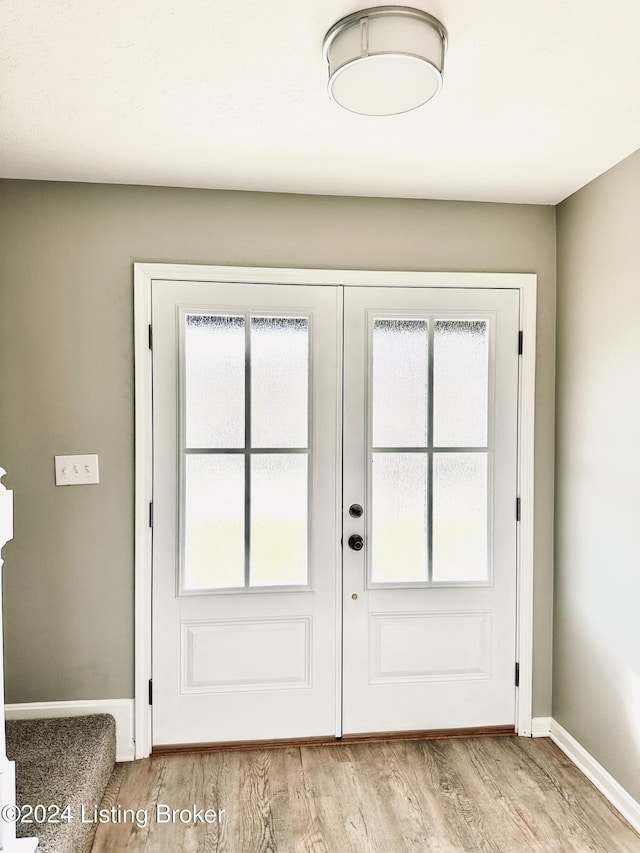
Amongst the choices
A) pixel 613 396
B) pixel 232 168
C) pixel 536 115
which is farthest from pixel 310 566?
pixel 536 115

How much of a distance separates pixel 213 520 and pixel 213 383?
0.58 meters

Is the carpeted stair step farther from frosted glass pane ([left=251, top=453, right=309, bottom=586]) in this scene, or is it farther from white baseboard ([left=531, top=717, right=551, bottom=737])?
white baseboard ([left=531, top=717, right=551, bottom=737])

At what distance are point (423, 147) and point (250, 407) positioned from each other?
1.21 m

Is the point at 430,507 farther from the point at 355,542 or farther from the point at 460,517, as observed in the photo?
the point at 355,542

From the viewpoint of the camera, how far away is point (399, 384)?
2686mm

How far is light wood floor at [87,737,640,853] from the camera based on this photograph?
2.08 meters

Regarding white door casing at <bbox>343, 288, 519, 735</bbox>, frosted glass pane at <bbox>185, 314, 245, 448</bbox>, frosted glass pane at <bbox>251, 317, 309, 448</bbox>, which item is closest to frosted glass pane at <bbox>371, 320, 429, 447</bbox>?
white door casing at <bbox>343, 288, 519, 735</bbox>

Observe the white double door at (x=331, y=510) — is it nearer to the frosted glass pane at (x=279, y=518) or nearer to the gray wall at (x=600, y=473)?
the frosted glass pane at (x=279, y=518)

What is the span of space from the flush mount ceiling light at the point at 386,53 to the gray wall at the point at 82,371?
3.51 ft

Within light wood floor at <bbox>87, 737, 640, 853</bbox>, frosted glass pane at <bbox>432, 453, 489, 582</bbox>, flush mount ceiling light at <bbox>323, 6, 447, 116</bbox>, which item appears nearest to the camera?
flush mount ceiling light at <bbox>323, 6, 447, 116</bbox>

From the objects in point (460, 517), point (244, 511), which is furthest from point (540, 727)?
point (244, 511)

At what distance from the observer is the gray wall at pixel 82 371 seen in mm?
2502

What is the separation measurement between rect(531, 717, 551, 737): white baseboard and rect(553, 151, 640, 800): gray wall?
8 cm

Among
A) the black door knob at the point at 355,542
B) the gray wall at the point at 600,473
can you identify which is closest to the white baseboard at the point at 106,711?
the black door knob at the point at 355,542
